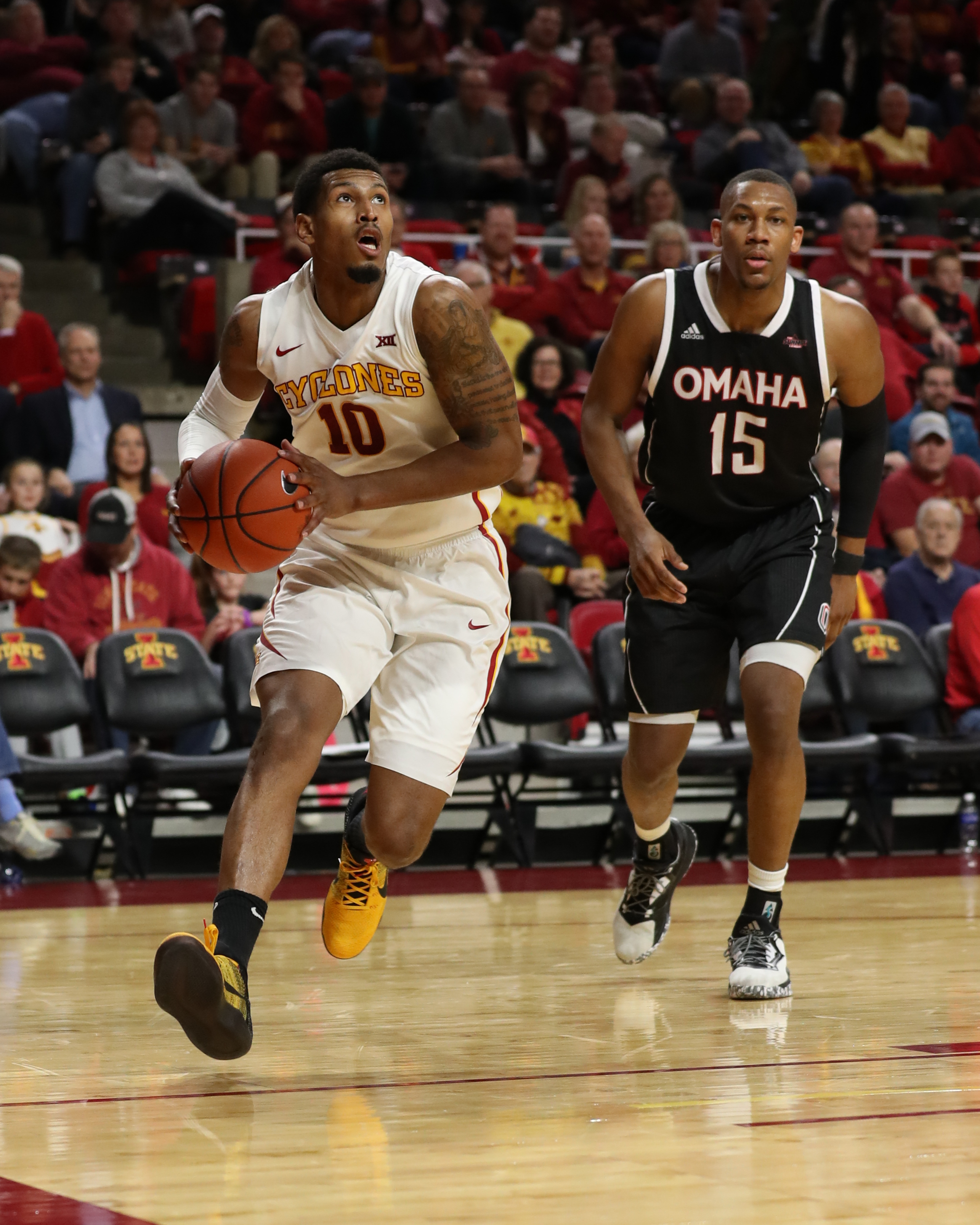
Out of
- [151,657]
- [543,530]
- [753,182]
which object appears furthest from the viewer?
[543,530]

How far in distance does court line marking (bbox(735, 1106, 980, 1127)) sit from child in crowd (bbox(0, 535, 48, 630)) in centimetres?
547

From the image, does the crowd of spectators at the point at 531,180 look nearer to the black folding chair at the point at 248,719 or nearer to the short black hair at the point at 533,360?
the short black hair at the point at 533,360

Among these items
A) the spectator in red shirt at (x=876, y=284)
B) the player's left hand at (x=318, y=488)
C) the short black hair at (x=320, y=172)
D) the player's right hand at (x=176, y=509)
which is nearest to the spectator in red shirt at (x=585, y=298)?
the spectator in red shirt at (x=876, y=284)

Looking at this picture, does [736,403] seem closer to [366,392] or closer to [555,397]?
[366,392]

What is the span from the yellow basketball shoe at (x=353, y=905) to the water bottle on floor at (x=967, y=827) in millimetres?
4767

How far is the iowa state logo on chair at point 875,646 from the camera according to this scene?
842 centimetres

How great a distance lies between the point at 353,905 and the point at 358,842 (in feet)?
0.47

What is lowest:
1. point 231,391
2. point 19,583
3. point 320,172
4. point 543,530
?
point 543,530

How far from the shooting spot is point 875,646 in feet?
27.7

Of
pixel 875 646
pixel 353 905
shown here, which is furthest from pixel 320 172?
pixel 875 646

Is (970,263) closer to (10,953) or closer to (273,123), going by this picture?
(273,123)

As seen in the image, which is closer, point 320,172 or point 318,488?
point 318,488

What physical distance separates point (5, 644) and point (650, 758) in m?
3.68

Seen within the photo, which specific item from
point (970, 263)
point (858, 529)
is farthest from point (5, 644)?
point (970, 263)
